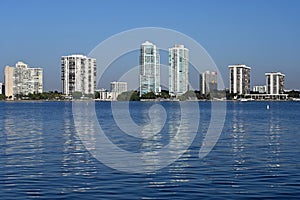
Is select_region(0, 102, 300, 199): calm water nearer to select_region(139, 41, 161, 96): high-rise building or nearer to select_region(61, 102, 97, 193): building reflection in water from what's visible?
select_region(61, 102, 97, 193): building reflection in water

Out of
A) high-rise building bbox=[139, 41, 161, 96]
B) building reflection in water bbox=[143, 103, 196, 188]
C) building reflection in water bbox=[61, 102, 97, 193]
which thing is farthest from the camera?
high-rise building bbox=[139, 41, 161, 96]

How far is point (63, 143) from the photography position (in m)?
36.6

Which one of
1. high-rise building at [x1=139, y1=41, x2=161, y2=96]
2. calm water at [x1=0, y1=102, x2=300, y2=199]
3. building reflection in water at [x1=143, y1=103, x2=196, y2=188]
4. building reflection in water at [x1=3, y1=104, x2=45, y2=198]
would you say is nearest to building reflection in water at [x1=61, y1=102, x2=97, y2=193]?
calm water at [x1=0, y1=102, x2=300, y2=199]

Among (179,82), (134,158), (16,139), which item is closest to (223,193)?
(134,158)

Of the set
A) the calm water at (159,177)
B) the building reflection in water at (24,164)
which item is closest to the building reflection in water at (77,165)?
the calm water at (159,177)

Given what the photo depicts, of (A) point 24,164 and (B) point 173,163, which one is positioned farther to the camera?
(B) point 173,163

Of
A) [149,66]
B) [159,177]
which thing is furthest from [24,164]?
[149,66]

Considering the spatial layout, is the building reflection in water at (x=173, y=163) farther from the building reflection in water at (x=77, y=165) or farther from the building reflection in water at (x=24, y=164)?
the building reflection in water at (x=24, y=164)

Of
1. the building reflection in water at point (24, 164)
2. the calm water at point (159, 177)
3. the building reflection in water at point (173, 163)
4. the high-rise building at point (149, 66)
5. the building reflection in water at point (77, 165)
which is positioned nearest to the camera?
the calm water at point (159, 177)

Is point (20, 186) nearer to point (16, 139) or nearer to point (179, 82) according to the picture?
point (16, 139)

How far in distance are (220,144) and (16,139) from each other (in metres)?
15.1

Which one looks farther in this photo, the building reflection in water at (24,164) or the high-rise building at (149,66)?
the high-rise building at (149,66)

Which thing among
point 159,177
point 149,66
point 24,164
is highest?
point 149,66

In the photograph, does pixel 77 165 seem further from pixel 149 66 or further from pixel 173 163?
pixel 149 66
